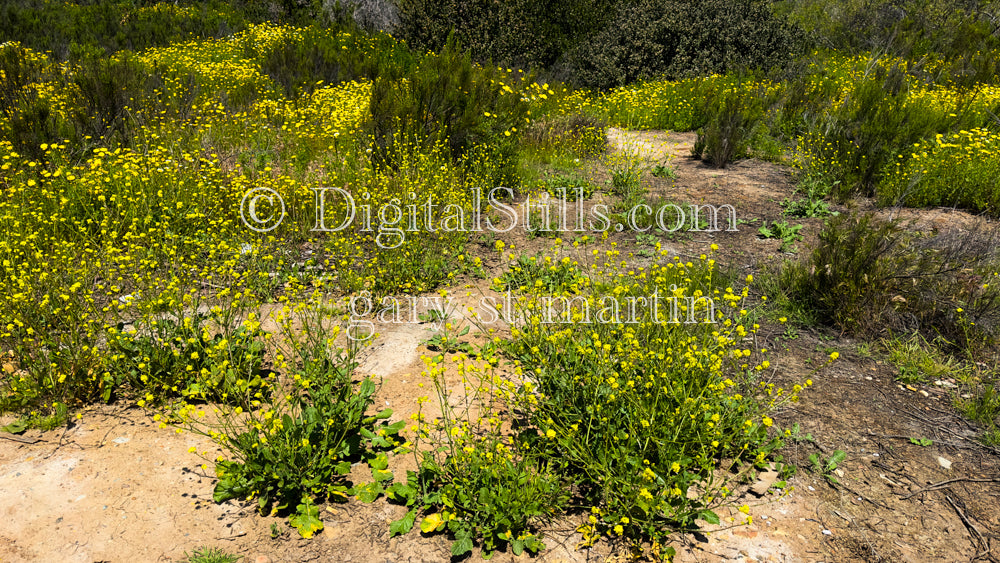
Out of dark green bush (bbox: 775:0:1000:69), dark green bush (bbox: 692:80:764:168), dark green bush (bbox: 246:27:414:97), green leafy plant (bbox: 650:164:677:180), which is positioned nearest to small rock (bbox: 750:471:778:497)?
green leafy plant (bbox: 650:164:677:180)

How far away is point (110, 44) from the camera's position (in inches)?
501

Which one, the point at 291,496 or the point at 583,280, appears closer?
the point at 291,496

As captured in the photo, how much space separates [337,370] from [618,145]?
606 cm

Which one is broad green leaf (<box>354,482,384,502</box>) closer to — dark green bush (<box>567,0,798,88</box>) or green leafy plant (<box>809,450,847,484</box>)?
green leafy plant (<box>809,450,847,484</box>)

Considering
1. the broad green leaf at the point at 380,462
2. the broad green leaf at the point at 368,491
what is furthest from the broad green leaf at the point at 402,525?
the broad green leaf at the point at 380,462

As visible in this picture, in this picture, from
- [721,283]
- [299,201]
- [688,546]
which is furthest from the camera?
[299,201]

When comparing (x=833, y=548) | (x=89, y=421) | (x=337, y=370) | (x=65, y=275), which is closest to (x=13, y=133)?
(x=65, y=275)

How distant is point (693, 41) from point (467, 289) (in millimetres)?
9013

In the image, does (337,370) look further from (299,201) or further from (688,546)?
(299,201)

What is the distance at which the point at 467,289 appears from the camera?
4.32 m

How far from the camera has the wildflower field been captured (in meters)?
2.41

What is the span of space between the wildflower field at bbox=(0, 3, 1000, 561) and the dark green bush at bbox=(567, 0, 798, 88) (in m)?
2.57

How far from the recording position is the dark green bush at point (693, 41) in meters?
10.8

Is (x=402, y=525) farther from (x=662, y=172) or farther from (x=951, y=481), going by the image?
(x=662, y=172)
